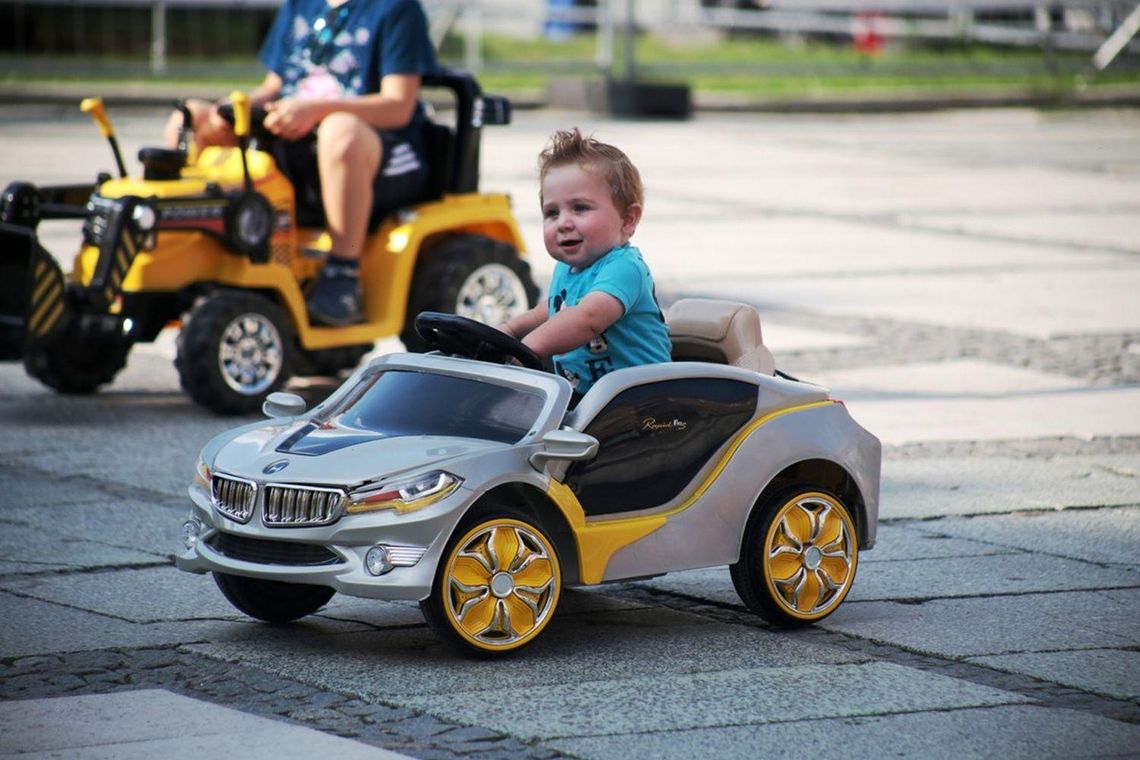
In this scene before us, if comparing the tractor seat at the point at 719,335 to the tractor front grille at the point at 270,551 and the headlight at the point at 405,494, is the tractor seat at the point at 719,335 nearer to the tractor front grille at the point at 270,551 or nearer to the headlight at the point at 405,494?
the headlight at the point at 405,494

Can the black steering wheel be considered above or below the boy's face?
below

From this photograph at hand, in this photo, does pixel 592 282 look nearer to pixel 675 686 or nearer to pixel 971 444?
pixel 675 686

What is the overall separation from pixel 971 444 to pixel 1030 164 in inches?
498

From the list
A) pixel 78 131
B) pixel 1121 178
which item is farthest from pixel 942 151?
pixel 78 131

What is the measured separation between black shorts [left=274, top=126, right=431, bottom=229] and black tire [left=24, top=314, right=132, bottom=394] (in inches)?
42.0

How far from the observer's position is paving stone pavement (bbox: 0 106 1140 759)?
178 inches

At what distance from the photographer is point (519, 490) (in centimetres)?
501

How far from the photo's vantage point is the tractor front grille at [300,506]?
4.78 metres

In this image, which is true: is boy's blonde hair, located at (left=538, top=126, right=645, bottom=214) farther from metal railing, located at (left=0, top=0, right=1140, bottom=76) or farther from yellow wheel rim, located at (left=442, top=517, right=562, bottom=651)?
metal railing, located at (left=0, top=0, right=1140, bottom=76)

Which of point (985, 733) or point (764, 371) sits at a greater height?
point (764, 371)

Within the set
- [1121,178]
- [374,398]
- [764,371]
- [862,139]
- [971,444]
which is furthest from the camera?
[862,139]

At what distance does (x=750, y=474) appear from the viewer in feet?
17.3

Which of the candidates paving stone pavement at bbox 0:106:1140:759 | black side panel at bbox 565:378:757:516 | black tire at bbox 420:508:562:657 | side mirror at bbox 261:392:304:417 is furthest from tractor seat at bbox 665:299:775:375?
side mirror at bbox 261:392:304:417

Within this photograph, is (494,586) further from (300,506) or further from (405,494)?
(300,506)
